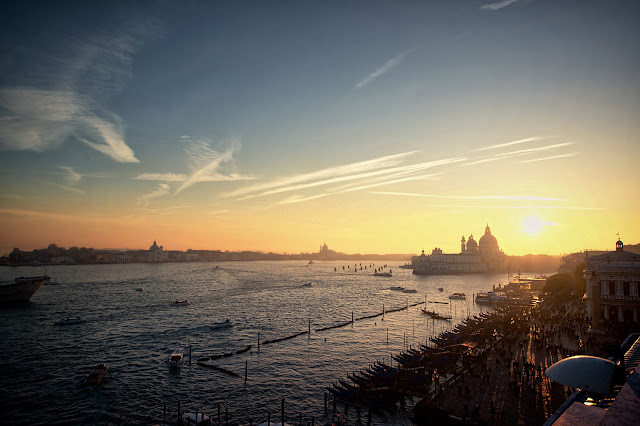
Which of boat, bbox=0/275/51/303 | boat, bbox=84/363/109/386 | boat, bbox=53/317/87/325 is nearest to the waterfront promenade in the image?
boat, bbox=84/363/109/386

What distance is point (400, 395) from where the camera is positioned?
26.5 metres

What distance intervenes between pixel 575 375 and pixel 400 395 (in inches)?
593

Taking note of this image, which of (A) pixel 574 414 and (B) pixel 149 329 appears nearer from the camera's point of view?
(A) pixel 574 414

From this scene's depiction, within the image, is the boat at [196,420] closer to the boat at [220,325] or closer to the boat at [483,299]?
the boat at [220,325]

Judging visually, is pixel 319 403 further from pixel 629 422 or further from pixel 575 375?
pixel 629 422

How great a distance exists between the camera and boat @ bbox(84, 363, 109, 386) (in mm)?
29627

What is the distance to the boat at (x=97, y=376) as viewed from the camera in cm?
2963

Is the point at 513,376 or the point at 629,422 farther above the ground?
the point at 629,422

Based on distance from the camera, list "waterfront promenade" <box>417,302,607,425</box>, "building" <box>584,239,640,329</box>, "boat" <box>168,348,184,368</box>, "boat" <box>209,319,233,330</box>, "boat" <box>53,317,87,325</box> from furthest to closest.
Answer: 1. "boat" <box>53,317,87,325</box>
2. "boat" <box>209,319,233,330</box>
3. "building" <box>584,239,640,329</box>
4. "boat" <box>168,348,184,368</box>
5. "waterfront promenade" <box>417,302,607,425</box>

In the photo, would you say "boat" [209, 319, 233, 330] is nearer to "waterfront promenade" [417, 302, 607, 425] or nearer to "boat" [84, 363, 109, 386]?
"boat" [84, 363, 109, 386]

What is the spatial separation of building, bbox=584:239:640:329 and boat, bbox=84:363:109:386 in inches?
2029

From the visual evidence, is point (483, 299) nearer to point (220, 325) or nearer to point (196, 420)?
point (220, 325)

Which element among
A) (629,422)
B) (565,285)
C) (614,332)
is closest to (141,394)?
(629,422)

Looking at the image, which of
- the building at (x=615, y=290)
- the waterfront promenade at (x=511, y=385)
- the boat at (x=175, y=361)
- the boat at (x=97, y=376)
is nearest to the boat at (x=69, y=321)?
the boat at (x=97, y=376)
